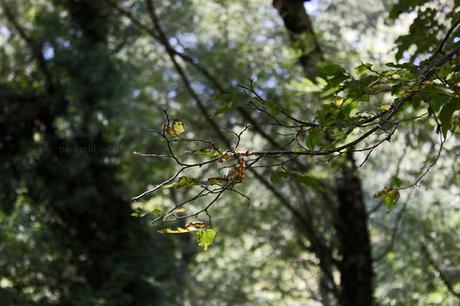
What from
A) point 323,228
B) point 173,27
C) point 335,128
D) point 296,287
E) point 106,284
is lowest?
point 335,128

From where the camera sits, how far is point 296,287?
6.82 meters

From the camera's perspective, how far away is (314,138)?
1224mm

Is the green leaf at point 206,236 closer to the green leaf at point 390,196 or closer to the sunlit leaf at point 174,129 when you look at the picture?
the sunlit leaf at point 174,129

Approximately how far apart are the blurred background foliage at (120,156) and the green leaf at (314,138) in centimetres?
301

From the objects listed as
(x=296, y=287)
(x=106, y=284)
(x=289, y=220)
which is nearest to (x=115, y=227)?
(x=106, y=284)

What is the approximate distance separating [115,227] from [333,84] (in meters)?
4.02

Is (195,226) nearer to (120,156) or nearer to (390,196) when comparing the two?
(390,196)

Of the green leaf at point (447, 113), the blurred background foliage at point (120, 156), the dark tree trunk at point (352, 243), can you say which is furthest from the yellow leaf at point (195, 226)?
the blurred background foliage at point (120, 156)

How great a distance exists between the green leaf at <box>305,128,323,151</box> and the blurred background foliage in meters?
3.01

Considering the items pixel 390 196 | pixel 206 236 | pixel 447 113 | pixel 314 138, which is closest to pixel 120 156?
pixel 390 196

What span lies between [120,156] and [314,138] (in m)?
4.06

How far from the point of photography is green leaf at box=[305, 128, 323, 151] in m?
1.22

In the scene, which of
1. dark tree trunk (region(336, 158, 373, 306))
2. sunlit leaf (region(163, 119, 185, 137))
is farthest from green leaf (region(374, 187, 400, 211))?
dark tree trunk (region(336, 158, 373, 306))

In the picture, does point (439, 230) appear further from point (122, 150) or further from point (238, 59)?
point (122, 150)
